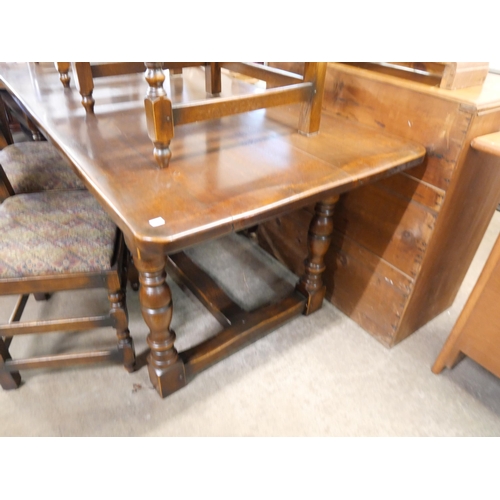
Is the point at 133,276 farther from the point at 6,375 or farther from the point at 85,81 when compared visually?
the point at 85,81

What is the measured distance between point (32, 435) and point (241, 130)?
42.1 inches

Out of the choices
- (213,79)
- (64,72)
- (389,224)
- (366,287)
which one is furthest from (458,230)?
(64,72)

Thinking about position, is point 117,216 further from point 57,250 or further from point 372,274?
point 372,274

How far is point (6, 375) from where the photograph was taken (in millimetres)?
1238

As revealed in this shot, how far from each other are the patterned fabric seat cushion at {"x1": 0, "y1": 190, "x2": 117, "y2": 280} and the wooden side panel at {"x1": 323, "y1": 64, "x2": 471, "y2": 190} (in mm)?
850

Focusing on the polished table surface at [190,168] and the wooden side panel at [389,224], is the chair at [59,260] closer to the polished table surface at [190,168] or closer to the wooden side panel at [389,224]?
the polished table surface at [190,168]

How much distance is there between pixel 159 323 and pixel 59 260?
1.01 ft

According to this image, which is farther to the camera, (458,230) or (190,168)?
(458,230)

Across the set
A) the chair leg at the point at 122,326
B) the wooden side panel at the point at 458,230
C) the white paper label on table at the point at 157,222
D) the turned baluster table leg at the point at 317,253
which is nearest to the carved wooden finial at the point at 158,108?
the white paper label on table at the point at 157,222

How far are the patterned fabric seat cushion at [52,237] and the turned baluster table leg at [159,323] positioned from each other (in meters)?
0.17

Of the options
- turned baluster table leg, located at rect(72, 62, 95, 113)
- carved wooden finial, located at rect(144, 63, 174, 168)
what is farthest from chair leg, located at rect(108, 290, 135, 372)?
turned baluster table leg, located at rect(72, 62, 95, 113)

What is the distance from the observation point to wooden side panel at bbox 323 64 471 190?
1.08 metres

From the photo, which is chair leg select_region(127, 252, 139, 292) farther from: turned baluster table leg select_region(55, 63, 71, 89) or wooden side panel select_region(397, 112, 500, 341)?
wooden side panel select_region(397, 112, 500, 341)

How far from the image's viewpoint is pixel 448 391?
4.41ft
